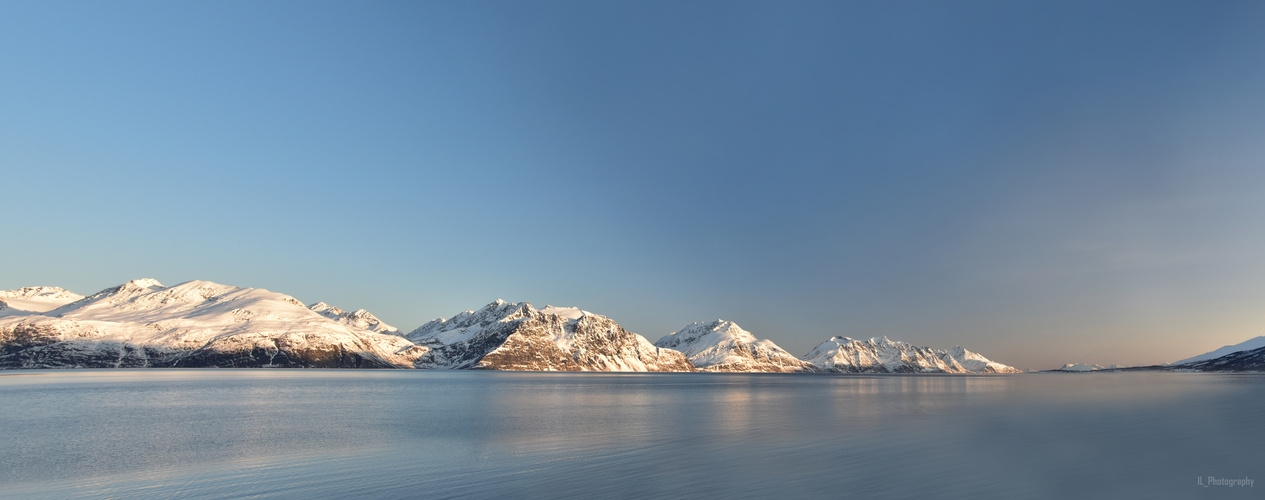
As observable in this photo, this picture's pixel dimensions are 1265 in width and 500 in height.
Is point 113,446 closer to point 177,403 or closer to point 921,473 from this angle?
point 177,403

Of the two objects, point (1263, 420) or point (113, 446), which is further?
point (1263, 420)

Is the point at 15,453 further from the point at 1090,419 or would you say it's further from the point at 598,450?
the point at 1090,419

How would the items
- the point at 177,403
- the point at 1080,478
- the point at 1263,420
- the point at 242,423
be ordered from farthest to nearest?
the point at 177,403 → the point at 1263,420 → the point at 242,423 → the point at 1080,478

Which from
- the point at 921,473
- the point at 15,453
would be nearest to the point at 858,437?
the point at 921,473

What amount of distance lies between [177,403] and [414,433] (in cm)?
5547

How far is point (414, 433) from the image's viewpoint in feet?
163

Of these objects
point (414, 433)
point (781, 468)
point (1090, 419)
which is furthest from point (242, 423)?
point (1090, 419)

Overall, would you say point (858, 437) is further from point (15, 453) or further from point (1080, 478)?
point (15, 453)

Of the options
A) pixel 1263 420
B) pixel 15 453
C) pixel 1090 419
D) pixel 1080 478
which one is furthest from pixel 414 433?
pixel 1263 420

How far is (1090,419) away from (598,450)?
60.9 m

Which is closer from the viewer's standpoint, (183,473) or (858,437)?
(183,473)

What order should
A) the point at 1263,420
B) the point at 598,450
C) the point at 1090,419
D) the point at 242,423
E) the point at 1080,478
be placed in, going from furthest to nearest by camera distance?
the point at 1090,419
the point at 1263,420
the point at 242,423
the point at 598,450
the point at 1080,478

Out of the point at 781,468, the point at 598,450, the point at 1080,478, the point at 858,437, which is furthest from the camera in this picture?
the point at 858,437

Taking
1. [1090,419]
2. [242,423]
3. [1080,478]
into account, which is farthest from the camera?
[1090,419]
